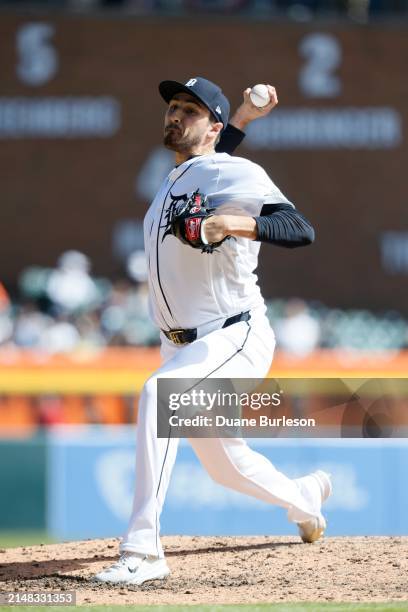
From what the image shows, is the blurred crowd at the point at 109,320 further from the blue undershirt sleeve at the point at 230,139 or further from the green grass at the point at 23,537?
the blue undershirt sleeve at the point at 230,139

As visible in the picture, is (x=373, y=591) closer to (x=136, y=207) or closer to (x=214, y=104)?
(x=214, y=104)

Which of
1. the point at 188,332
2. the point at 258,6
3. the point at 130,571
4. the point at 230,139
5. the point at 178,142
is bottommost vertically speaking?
the point at 130,571

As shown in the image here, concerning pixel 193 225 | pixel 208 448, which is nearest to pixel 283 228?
pixel 193 225

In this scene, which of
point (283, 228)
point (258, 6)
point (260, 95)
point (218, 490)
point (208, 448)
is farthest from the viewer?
point (258, 6)

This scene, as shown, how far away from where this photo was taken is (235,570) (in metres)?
4.78

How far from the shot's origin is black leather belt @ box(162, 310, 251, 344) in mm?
4562

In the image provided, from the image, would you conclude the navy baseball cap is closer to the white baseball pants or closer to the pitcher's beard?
the pitcher's beard

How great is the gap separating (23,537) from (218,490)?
3.96 feet

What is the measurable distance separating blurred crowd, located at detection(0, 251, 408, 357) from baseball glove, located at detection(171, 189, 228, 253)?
626 centimetres

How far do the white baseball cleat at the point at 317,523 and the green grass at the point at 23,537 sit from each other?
2.44 meters

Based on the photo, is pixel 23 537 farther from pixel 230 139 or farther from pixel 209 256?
pixel 209 256

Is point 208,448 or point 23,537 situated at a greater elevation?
point 208,448

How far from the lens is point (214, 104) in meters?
4.67

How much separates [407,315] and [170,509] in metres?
5.34
